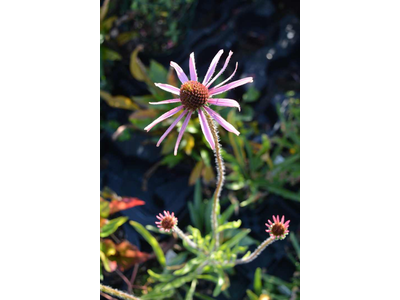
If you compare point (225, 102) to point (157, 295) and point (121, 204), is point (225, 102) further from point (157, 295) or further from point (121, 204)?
point (157, 295)

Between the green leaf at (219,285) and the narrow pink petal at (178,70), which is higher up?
the narrow pink petal at (178,70)

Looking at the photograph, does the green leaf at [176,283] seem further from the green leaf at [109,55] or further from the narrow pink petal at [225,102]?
the green leaf at [109,55]

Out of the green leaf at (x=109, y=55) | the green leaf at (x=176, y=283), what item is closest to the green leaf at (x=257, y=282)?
the green leaf at (x=176, y=283)

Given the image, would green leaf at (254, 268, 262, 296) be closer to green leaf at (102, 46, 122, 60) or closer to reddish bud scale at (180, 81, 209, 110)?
reddish bud scale at (180, 81, 209, 110)

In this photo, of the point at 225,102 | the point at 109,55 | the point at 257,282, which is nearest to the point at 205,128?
the point at 225,102

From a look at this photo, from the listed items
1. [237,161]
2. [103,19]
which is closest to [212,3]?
[103,19]

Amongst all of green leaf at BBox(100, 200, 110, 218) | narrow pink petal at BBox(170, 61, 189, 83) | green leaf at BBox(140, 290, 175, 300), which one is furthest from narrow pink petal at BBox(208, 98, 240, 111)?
green leaf at BBox(140, 290, 175, 300)

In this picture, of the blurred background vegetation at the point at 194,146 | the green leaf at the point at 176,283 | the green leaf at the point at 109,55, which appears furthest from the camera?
the green leaf at the point at 109,55
